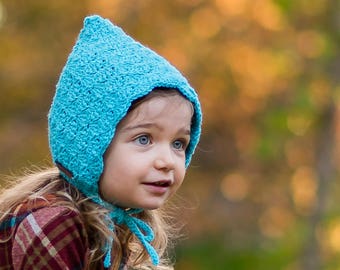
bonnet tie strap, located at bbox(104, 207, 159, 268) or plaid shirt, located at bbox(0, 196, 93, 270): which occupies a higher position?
bonnet tie strap, located at bbox(104, 207, 159, 268)

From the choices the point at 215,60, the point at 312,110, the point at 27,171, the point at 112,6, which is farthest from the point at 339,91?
the point at 27,171

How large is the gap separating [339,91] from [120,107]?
373 inches

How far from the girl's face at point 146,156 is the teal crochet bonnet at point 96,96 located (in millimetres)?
41

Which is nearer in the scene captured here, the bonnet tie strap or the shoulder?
the shoulder

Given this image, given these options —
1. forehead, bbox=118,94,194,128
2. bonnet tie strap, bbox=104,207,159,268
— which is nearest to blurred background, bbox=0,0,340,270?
bonnet tie strap, bbox=104,207,159,268

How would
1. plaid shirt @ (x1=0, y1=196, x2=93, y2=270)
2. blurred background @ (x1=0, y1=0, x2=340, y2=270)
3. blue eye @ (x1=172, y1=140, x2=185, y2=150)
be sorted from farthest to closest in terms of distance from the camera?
blurred background @ (x1=0, y1=0, x2=340, y2=270) → blue eye @ (x1=172, y1=140, x2=185, y2=150) → plaid shirt @ (x1=0, y1=196, x2=93, y2=270)

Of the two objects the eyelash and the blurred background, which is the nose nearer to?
the eyelash

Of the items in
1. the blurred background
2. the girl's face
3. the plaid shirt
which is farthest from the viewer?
the blurred background

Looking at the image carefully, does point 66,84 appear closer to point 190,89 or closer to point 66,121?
point 66,121

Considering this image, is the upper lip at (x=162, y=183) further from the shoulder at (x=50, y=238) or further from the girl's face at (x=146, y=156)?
the shoulder at (x=50, y=238)

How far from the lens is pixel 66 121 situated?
363 cm

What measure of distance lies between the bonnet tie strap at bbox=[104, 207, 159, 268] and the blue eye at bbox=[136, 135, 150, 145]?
0.93 feet

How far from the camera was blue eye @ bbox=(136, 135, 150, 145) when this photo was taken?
3555mm

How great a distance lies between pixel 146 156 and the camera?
3.53 meters
